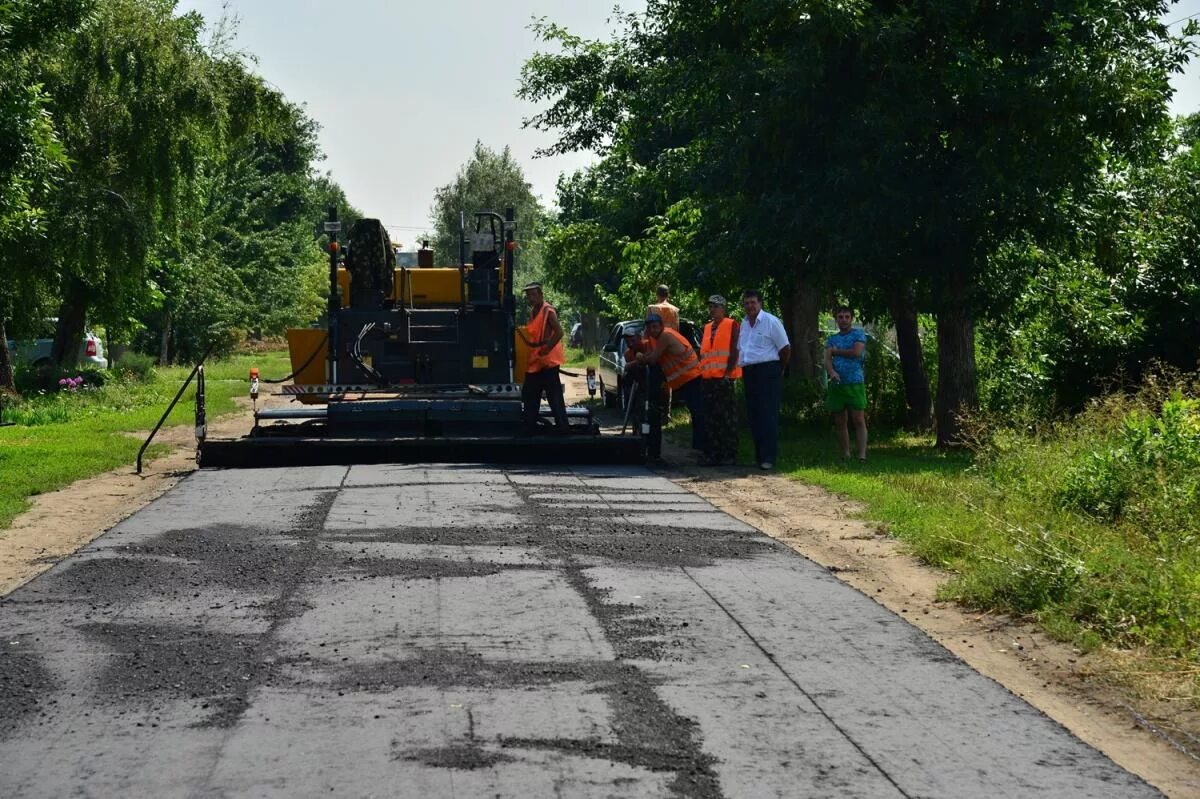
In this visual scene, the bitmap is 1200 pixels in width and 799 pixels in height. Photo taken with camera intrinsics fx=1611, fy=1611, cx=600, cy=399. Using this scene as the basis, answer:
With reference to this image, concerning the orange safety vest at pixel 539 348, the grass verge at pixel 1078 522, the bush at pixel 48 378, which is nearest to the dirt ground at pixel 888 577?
the grass verge at pixel 1078 522

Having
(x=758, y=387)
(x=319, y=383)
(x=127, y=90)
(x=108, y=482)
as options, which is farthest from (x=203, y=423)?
(x=127, y=90)

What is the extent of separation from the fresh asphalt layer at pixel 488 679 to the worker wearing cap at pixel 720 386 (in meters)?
6.39

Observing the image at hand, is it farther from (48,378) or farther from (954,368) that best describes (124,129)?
(954,368)

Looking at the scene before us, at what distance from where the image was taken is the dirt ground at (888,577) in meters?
6.51

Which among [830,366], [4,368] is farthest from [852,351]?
[4,368]

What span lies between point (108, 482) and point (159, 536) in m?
5.63

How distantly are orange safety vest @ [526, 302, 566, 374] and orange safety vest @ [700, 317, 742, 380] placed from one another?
1.65 meters

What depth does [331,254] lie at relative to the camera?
64.8 ft

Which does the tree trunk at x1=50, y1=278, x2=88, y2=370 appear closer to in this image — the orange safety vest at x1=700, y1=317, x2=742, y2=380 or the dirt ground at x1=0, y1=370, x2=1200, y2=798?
the dirt ground at x1=0, y1=370, x2=1200, y2=798

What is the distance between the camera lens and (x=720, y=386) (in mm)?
17953

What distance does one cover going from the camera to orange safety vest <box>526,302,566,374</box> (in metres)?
18.5

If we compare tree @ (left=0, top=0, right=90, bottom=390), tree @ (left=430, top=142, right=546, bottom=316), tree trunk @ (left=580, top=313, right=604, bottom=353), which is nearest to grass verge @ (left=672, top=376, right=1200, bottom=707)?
tree @ (left=0, top=0, right=90, bottom=390)

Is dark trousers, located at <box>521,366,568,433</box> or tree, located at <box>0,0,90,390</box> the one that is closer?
tree, located at <box>0,0,90,390</box>

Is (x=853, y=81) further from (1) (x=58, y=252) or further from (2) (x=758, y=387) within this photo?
(1) (x=58, y=252)
